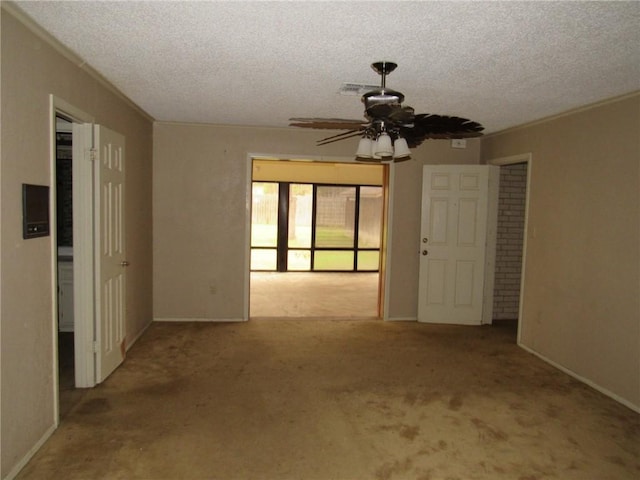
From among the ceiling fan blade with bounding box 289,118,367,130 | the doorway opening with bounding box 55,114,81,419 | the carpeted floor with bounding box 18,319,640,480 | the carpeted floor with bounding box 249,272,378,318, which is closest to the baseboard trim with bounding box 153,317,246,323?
the carpeted floor with bounding box 249,272,378,318

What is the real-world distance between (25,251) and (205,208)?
296 cm

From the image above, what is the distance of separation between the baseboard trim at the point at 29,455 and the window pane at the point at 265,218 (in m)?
6.86

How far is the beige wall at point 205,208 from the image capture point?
5203 millimetres

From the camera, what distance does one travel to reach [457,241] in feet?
17.7

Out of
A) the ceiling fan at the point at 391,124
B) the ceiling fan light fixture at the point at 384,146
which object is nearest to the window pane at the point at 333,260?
the ceiling fan at the point at 391,124

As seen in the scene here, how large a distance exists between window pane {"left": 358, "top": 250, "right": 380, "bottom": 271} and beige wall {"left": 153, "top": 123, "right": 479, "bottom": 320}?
4.47 metres

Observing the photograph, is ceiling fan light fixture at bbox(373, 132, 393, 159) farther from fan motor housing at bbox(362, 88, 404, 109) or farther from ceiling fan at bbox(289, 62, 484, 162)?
fan motor housing at bbox(362, 88, 404, 109)

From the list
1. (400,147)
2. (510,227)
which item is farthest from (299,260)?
(400,147)

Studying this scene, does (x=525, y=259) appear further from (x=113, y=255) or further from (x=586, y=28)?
(x=113, y=255)

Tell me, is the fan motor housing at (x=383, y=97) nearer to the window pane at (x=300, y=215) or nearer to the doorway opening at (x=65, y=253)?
the doorway opening at (x=65, y=253)

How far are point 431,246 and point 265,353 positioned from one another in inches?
95.0

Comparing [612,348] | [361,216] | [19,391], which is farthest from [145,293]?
[361,216]

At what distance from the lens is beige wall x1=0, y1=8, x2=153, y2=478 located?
2.19 m

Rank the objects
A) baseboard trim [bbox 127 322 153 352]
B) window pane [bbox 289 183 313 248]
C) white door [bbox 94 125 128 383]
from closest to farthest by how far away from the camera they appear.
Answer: white door [bbox 94 125 128 383], baseboard trim [bbox 127 322 153 352], window pane [bbox 289 183 313 248]
